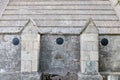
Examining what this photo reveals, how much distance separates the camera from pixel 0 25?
1355 centimetres

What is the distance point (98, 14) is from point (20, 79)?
5025 millimetres

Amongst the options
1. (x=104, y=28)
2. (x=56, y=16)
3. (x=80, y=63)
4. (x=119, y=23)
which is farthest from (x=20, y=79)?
(x=119, y=23)

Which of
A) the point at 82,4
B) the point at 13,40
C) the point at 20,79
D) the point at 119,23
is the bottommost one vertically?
the point at 20,79

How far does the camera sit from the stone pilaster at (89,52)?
1233 cm

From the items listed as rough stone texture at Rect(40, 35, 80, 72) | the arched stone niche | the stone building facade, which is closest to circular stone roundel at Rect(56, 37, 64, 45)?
the stone building facade

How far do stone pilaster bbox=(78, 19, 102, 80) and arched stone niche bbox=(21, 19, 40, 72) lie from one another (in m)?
2.00

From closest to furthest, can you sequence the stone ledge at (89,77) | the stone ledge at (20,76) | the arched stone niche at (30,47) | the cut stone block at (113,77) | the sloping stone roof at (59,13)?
the stone ledge at (89,77)
the stone ledge at (20,76)
the arched stone niche at (30,47)
the cut stone block at (113,77)
the sloping stone roof at (59,13)

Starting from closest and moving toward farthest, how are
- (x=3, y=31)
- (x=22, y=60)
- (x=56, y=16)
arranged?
(x=22, y=60)
(x=3, y=31)
(x=56, y=16)

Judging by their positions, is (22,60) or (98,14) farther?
(98,14)

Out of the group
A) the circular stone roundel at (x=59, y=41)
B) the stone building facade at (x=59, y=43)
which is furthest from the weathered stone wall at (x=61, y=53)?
the circular stone roundel at (x=59, y=41)

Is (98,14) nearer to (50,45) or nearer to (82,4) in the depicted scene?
(82,4)

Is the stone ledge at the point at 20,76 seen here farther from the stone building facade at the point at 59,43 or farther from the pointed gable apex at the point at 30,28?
the pointed gable apex at the point at 30,28

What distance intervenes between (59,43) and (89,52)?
5.17 ft

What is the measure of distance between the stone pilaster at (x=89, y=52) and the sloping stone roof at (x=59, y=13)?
1115 mm
